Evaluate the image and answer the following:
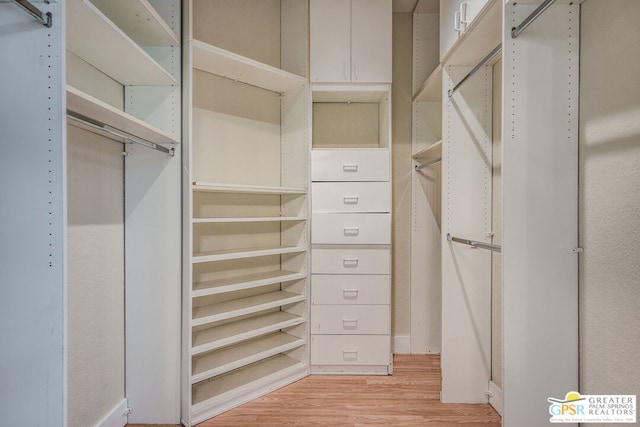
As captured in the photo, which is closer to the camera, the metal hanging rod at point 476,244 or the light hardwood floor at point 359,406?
the metal hanging rod at point 476,244

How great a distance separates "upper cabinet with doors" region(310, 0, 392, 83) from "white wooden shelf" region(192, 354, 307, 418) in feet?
6.59

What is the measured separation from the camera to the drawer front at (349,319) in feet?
8.03

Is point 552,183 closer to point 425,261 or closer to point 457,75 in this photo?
point 457,75

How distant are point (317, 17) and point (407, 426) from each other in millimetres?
2642

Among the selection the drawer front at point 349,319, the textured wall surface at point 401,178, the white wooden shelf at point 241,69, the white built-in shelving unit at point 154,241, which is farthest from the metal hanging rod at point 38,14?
the textured wall surface at point 401,178

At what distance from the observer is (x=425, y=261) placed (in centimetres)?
286

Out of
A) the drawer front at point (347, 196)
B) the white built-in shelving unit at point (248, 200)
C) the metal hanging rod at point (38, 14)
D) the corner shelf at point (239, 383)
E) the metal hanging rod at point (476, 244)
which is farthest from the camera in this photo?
the drawer front at point (347, 196)

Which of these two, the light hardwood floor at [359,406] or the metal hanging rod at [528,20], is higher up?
the metal hanging rod at [528,20]

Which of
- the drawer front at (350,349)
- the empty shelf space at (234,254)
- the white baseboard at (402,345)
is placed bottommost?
the white baseboard at (402,345)

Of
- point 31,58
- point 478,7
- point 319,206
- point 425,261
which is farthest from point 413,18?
point 31,58

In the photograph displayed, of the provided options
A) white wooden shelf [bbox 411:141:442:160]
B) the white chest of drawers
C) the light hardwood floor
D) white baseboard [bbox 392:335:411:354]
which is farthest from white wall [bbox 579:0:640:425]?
white baseboard [bbox 392:335:411:354]

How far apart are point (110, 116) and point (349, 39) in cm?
174

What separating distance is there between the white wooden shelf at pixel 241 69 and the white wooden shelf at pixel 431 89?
0.87 metres

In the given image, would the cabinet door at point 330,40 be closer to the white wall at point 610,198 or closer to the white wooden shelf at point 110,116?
the white wooden shelf at point 110,116
